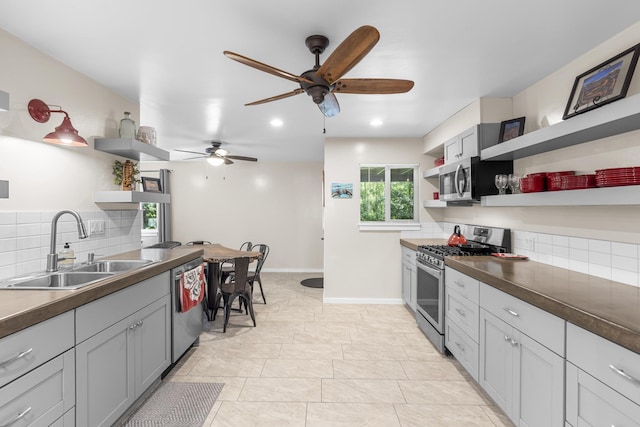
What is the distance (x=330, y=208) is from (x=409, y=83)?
9.37 ft

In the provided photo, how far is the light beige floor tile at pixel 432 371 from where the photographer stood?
2.65 metres

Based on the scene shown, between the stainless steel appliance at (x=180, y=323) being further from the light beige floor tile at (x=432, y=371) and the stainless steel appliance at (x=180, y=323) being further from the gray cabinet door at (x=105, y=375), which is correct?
the light beige floor tile at (x=432, y=371)

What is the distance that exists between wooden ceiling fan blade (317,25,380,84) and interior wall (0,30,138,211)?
6.36 feet

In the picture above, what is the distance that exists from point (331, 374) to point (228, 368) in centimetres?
90

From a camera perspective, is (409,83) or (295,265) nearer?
(409,83)

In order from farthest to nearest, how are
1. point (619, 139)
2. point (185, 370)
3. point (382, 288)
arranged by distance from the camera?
point (382, 288)
point (185, 370)
point (619, 139)

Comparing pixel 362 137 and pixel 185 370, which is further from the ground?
pixel 362 137

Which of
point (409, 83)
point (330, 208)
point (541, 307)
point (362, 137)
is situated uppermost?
point (362, 137)

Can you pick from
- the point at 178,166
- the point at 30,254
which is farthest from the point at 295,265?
the point at 30,254

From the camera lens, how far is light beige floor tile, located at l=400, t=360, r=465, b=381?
8.69 feet

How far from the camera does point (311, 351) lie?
315cm

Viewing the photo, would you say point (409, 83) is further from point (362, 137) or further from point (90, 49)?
point (362, 137)

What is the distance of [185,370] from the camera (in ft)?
9.12

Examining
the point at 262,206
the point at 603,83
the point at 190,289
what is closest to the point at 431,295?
the point at 603,83
